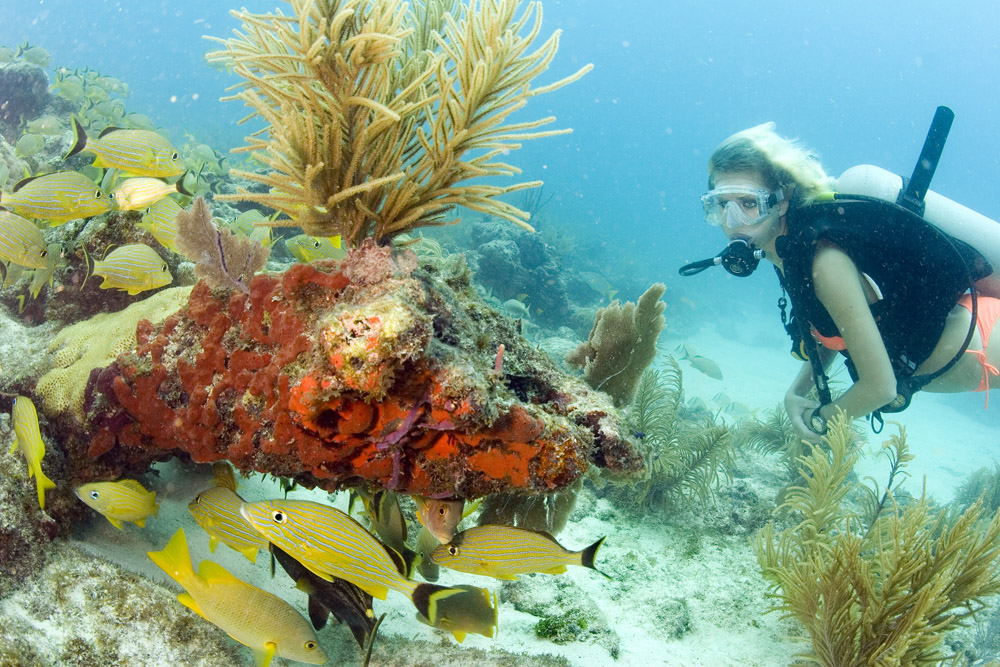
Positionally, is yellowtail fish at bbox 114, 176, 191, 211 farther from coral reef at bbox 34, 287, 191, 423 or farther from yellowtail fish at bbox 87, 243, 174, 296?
coral reef at bbox 34, 287, 191, 423

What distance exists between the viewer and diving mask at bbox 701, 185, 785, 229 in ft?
13.6

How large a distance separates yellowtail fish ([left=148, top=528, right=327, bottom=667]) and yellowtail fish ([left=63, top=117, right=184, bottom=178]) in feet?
8.42

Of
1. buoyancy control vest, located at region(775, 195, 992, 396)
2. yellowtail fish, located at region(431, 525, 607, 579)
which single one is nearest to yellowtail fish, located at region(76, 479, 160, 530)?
yellowtail fish, located at region(431, 525, 607, 579)

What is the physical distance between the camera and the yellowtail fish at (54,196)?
2863mm

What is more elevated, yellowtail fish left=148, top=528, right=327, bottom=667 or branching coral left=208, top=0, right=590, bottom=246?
branching coral left=208, top=0, right=590, bottom=246

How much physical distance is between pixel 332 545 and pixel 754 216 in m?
4.19

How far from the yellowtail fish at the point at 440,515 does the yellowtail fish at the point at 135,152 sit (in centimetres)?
286

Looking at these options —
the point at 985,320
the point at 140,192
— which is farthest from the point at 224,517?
the point at 985,320

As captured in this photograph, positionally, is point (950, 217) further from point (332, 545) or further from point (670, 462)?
point (332, 545)

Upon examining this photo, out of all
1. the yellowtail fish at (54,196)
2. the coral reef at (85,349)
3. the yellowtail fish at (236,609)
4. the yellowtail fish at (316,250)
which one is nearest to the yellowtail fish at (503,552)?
the yellowtail fish at (236,609)

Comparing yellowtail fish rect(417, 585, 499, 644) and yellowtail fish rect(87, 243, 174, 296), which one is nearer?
yellowtail fish rect(417, 585, 499, 644)

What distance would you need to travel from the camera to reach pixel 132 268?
307 centimetres

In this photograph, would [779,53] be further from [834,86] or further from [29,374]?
[29,374]

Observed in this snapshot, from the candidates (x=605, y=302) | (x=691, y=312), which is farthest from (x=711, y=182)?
(x=691, y=312)
